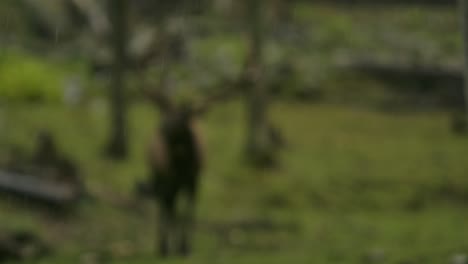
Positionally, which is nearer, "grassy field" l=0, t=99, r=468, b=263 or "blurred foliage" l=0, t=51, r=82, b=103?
"grassy field" l=0, t=99, r=468, b=263

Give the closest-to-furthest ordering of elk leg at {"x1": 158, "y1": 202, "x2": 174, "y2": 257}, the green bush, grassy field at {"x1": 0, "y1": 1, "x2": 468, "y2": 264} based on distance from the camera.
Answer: elk leg at {"x1": 158, "y1": 202, "x2": 174, "y2": 257}
grassy field at {"x1": 0, "y1": 1, "x2": 468, "y2": 264}
the green bush

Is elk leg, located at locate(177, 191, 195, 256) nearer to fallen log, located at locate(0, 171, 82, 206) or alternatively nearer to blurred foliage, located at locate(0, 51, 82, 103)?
fallen log, located at locate(0, 171, 82, 206)

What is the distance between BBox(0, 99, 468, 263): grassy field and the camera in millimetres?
10719

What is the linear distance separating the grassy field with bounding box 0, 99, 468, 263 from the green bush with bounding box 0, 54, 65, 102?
2.24 ft

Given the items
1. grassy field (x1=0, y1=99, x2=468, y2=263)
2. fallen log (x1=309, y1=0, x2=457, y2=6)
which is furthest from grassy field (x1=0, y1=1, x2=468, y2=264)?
fallen log (x1=309, y1=0, x2=457, y2=6)

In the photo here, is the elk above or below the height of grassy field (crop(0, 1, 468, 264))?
above

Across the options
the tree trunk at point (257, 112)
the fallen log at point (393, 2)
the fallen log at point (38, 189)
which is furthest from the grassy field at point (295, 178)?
the fallen log at point (393, 2)

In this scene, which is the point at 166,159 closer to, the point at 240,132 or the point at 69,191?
the point at 69,191

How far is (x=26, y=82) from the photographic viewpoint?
20.5m

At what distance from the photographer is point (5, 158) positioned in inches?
554

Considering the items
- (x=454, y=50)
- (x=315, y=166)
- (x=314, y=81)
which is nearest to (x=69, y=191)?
(x=315, y=166)

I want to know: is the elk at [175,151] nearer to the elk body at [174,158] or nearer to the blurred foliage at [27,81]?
the elk body at [174,158]

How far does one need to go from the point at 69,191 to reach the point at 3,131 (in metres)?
4.09

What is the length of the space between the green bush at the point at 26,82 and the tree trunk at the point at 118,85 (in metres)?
4.17
